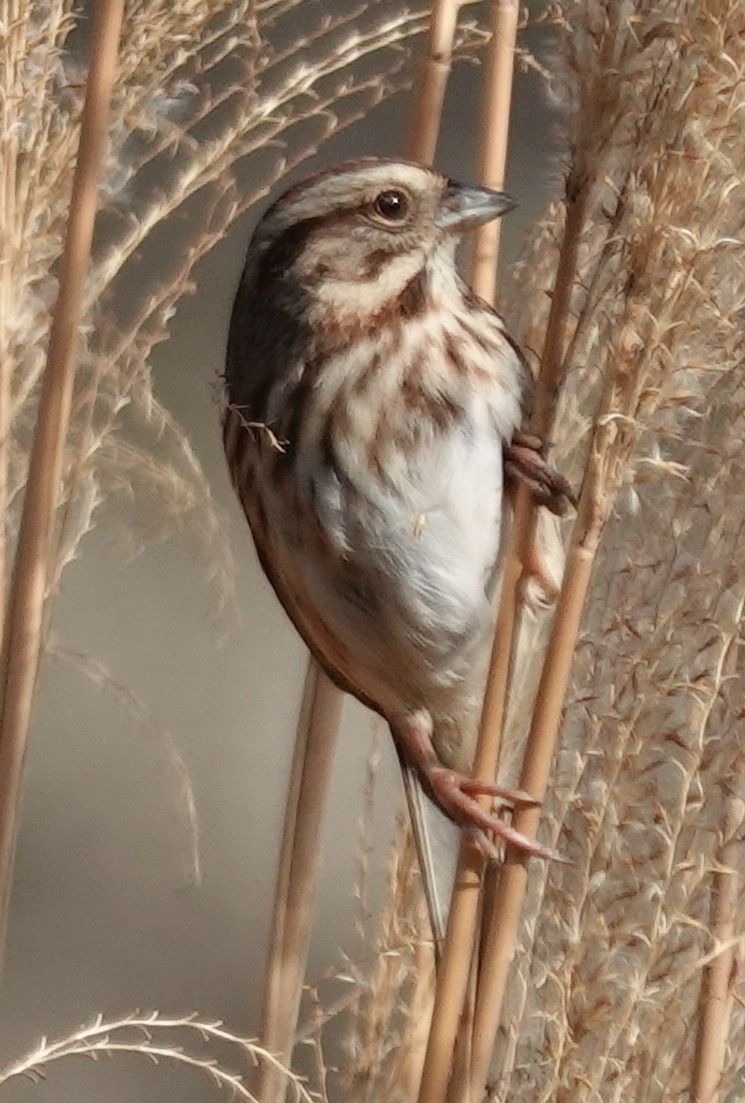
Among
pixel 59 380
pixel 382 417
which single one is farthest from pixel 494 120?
pixel 59 380

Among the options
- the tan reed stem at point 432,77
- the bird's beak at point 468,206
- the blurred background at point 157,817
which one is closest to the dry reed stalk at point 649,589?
the bird's beak at point 468,206

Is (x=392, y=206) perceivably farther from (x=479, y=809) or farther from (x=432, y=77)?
(x=479, y=809)

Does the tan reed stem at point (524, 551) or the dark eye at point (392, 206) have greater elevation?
the dark eye at point (392, 206)

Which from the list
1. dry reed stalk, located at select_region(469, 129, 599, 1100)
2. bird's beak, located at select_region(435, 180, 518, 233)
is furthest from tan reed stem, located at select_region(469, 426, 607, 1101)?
bird's beak, located at select_region(435, 180, 518, 233)

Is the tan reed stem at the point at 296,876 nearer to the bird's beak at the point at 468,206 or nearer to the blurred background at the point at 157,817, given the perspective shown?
the bird's beak at the point at 468,206

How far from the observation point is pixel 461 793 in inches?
39.2

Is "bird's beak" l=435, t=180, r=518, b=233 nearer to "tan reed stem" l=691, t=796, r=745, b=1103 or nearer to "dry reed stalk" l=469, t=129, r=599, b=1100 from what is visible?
"dry reed stalk" l=469, t=129, r=599, b=1100

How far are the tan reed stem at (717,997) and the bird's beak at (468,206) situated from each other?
41 cm

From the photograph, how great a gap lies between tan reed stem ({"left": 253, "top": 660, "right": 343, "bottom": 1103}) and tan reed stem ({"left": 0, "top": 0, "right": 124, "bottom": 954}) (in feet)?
0.67

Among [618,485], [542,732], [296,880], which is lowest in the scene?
[296,880]

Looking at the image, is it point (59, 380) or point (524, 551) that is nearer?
point (524, 551)

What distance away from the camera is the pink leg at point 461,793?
2.83 feet

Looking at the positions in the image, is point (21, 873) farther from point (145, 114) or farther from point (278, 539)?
point (145, 114)

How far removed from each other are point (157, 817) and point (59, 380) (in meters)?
1.51
